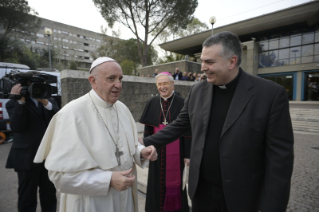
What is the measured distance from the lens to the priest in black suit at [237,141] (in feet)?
4.53

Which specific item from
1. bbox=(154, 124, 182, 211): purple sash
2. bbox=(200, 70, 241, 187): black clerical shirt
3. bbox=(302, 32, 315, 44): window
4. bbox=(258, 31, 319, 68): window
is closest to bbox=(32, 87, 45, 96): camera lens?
bbox=(154, 124, 182, 211): purple sash

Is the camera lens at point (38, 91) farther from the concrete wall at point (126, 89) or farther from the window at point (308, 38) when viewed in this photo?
the window at point (308, 38)

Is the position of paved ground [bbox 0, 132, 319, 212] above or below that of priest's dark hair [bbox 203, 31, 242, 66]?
below

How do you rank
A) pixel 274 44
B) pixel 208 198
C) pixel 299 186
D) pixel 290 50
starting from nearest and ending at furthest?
pixel 208 198 < pixel 299 186 < pixel 290 50 < pixel 274 44

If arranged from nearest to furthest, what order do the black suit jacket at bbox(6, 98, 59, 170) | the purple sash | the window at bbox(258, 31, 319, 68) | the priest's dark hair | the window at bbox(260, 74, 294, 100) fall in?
the priest's dark hair
the black suit jacket at bbox(6, 98, 59, 170)
the purple sash
the window at bbox(258, 31, 319, 68)
the window at bbox(260, 74, 294, 100)

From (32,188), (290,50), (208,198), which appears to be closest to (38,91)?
(32,188)

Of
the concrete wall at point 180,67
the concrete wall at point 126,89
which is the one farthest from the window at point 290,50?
the concrete wall at point 126,89

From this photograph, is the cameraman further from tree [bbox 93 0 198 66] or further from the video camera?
tree [bbox 93 0 198 66]

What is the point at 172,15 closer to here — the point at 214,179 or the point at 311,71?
the point at 311,71

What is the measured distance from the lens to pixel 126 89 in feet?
22.9

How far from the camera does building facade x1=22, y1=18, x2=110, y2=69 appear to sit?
1728 inches

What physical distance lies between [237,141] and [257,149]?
18 centimetres

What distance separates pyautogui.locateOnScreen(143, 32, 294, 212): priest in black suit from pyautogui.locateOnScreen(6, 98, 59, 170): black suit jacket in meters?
2.03

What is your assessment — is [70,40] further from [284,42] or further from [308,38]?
[308,38]
